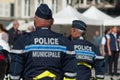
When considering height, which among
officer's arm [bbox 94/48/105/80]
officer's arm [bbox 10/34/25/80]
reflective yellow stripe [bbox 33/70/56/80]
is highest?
officer's arm [bbox 10/34/25/80]

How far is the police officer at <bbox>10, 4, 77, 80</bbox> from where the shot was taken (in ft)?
19.0

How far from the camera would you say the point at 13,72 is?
5797 millimetres

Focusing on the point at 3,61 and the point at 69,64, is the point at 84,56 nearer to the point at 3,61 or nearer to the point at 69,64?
the point at 69,64

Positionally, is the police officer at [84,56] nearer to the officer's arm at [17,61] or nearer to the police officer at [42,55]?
the police officer at [42,55]

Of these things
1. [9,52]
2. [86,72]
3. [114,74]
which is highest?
[9,52]

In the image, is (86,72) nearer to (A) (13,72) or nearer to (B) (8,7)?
(A) (13,72)

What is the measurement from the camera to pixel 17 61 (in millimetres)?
5770

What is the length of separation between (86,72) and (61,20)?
19.8 meters

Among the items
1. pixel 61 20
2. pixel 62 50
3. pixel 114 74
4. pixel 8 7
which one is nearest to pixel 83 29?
pixel 62 50

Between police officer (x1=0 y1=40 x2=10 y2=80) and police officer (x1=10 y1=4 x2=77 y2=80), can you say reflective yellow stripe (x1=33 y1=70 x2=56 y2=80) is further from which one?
police officer (x1=0 y1=40 x2=10 y2=80)

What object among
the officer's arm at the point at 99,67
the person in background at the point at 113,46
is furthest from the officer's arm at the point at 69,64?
the person in background at the point at 113,46

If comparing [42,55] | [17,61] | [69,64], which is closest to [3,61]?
[17,61]

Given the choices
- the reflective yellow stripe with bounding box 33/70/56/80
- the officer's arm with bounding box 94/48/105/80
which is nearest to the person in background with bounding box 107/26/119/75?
the officer's arm with bounding box 94/48/105/80

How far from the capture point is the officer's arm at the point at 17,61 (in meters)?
5.77
